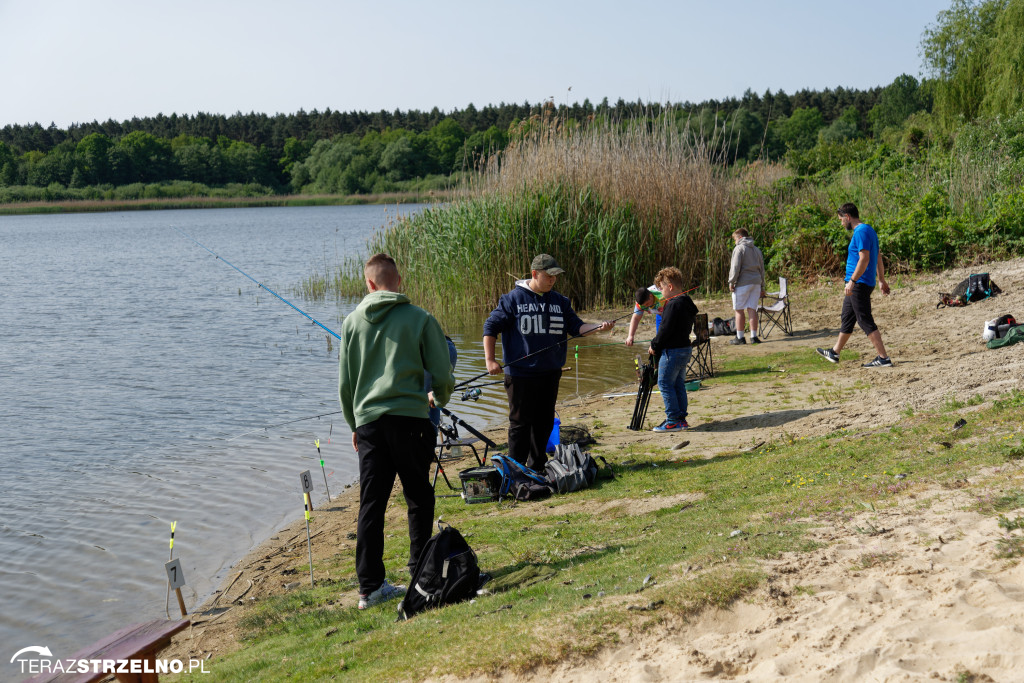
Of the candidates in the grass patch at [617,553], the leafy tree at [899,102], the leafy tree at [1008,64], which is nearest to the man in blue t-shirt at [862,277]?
the grass patch at [617,553]

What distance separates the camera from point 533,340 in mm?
7023

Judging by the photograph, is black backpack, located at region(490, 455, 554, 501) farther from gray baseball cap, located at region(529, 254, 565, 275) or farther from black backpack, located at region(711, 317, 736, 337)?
black backpack, located at region(711, 317, 736, 337)

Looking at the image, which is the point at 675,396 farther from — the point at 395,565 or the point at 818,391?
the point at 395,565

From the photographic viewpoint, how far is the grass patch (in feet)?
13.3

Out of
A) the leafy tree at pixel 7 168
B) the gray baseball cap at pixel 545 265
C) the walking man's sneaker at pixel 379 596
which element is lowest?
the walking man's sneaker at pixel 379 596

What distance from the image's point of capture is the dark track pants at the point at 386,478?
501 cm

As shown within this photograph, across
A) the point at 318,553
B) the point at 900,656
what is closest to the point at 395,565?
the point at 318,553

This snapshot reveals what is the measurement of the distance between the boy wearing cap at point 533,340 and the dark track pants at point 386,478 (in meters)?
1.90

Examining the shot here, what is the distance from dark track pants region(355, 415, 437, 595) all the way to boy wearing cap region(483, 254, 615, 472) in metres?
1.90

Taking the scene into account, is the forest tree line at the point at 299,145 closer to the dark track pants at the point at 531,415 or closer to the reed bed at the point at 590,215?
the reed bed at the point at 590,215

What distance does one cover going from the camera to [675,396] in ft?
29.4

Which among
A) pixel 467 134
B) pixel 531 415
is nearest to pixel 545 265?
pixel 531 415

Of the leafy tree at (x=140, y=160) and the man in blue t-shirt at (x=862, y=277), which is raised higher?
the leafy tree at (x=140, y=160)

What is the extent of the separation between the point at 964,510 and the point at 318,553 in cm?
479
